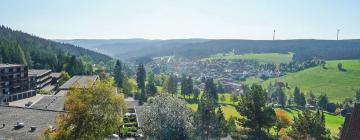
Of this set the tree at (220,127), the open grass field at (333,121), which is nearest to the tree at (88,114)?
the tree at (220,127)

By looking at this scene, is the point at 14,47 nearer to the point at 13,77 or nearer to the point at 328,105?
the point at 13,77

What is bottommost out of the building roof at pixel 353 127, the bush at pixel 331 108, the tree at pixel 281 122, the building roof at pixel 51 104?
the bush at pixel 331 108

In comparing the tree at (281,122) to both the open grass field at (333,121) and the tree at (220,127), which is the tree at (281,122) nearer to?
the tree at (220,127)

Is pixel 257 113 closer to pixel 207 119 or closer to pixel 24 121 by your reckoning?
pixel 207 119

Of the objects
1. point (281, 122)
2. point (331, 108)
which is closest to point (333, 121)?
point (331, 108)

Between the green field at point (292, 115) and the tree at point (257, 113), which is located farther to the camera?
the green field at point (292, 115)

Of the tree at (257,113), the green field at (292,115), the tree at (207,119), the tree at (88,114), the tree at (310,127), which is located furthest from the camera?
the green field at (292,115)
